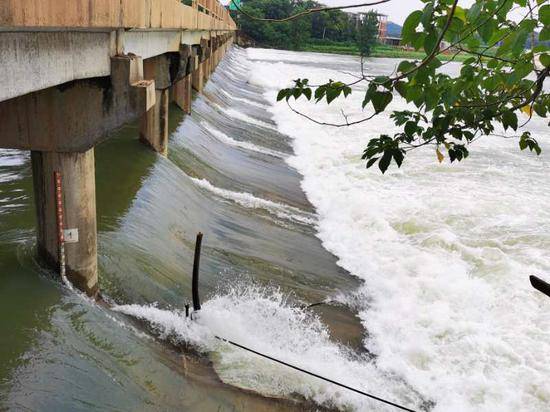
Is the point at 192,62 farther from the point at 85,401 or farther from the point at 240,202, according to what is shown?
the point at 85,401

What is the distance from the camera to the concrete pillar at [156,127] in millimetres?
11266

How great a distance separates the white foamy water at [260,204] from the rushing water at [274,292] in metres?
0.05

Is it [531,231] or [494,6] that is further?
[531,231]

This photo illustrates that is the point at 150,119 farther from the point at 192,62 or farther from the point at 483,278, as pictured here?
the point at 483,278

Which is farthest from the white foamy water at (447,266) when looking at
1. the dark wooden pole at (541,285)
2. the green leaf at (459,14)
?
the dark wooden pole at (541,285)

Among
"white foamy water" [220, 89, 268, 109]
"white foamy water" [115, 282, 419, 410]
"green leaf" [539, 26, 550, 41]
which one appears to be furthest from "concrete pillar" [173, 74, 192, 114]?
"green leaf" [539, 26, 550, 41]

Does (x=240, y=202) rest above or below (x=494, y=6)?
below

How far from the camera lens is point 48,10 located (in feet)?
11.1

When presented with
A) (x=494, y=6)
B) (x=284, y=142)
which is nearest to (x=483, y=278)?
(x=494, y=6)

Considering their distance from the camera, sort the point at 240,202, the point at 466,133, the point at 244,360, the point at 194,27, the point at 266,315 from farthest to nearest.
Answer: the point at 194,27, the point at 240,202, the point at 266,315, the point at 244,360, the point at 466,133

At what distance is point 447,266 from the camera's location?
30.9ft

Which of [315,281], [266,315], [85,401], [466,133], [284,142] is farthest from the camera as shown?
[284,142]

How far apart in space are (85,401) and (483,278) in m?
6.85

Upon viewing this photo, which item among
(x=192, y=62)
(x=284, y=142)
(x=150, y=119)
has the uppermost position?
(x=192, y=62)
